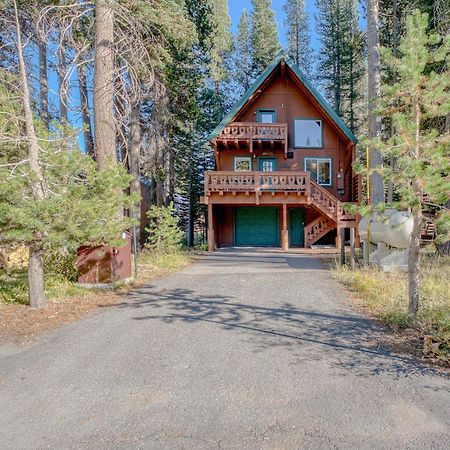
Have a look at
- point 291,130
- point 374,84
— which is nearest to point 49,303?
point 374,84

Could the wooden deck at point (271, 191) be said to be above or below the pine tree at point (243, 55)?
below

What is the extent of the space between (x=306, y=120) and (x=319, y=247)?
7145 mm

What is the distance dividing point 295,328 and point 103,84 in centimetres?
747

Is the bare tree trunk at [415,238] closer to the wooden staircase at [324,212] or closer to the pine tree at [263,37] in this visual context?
the wooden staircase at [324,212]

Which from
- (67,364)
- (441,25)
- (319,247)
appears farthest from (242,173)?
(67,364)

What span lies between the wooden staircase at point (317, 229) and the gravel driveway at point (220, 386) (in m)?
11.7

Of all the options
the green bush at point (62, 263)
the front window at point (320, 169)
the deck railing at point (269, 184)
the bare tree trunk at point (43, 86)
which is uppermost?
the bare tree trunk at point (43, 86)

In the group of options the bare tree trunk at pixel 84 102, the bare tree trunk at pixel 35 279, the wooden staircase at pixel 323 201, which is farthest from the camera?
the wooden staircase at pixel 323 201

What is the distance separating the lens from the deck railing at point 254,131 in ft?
55.1

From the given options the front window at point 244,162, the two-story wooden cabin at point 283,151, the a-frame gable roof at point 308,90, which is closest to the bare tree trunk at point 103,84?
the two-story wooden cabin at point 283,151

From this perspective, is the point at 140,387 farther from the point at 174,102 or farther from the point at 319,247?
the point at 174,102

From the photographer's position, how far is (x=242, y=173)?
15.6 m

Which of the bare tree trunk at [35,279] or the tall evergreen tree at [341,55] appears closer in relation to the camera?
the bare tree trunk at [35,279]

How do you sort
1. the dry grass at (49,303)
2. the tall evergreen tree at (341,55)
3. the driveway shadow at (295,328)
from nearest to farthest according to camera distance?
the driveway shadow at (295,328)
the dry grass at (49,303)
the tall evergreen tree at (341,55)
